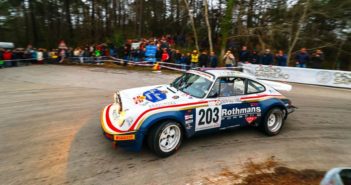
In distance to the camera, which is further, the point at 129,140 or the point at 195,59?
the point at 195,59

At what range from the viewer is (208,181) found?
4.50m

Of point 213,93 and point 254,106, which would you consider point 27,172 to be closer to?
point 213,93

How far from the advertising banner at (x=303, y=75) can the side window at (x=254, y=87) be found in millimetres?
9295

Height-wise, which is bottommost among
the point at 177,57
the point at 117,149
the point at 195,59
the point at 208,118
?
the point at 117,149

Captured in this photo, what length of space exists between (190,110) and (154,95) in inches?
34.0

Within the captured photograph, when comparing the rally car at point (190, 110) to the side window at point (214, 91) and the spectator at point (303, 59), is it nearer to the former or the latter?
the side window at point (214, 91)

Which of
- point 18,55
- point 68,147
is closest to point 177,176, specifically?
point 68,147

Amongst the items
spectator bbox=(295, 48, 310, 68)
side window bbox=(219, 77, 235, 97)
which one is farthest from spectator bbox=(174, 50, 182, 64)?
side window bbox=(219, 77, 235, 97)

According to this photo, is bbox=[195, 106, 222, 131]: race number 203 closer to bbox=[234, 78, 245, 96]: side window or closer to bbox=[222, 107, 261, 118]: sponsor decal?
bbox=[222, 107, 261, 118]: sponsor decal

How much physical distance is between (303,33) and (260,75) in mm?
8479

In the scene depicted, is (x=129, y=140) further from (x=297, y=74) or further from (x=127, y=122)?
(x=297, y=74)

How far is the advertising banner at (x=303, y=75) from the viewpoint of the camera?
13.6 meters

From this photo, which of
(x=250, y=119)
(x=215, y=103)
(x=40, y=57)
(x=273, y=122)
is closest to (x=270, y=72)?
(x=273, y=122)

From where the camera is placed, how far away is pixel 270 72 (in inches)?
604
